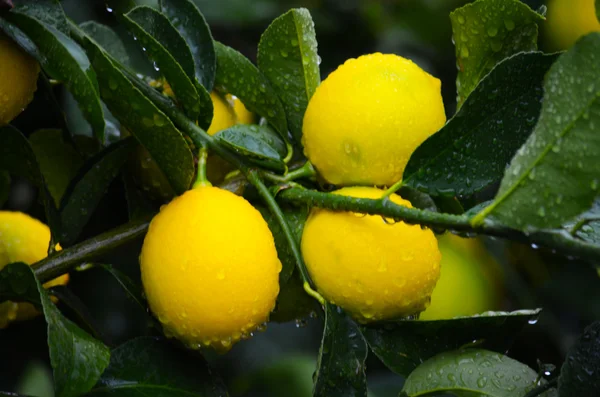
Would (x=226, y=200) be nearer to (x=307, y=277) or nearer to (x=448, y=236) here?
(x=307, y=277)

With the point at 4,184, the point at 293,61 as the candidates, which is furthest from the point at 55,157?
the point at 293,61

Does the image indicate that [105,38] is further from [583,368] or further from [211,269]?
[583,368]

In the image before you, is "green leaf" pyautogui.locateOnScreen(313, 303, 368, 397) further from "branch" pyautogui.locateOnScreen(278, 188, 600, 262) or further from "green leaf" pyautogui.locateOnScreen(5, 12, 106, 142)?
"green leaf" pyautogui.locateOnScreen(5, 12, 106, 142)

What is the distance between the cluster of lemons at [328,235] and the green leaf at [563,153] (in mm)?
124

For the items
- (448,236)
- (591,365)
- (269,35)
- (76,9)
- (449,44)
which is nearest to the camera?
(591,365)

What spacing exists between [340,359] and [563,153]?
25cm

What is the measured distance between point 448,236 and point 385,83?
36cm

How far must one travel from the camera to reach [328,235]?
63 centimetres

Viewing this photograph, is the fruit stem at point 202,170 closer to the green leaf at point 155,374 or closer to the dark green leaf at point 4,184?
the green leaf at point 155,374

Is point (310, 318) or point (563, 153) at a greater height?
point (563, 153)

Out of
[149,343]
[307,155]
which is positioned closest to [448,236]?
[307,155]

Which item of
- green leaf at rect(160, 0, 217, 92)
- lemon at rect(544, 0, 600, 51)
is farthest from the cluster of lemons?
lemon at rect(544, 0, 600, 51)

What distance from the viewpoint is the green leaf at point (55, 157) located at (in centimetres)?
86

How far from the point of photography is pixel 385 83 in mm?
647
